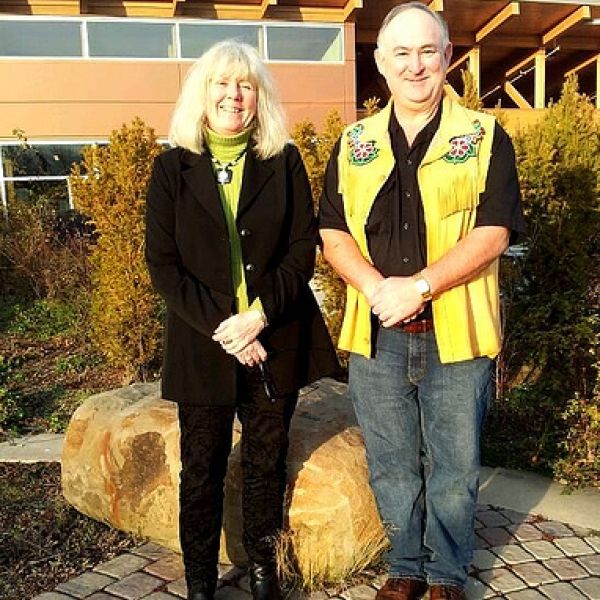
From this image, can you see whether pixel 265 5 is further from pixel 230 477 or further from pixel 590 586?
pixel 590 586

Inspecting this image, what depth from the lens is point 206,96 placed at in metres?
2.46

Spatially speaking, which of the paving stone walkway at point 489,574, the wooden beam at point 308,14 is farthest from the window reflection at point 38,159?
the paving stone walkway at point 489,574

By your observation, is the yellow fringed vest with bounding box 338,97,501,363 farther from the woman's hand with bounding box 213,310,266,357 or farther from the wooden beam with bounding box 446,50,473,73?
the wooden beam with bounding box 446,50,473,73

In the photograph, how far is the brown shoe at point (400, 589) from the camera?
2.82m

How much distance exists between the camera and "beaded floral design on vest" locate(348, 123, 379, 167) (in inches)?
99.9

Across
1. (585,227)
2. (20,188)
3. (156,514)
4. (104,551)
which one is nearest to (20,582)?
(104,551)

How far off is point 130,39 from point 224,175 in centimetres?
1343

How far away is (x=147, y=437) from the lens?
333 cm

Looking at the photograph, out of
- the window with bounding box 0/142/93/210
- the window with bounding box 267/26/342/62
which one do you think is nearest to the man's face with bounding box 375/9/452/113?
the window with bounding box 0/142/93/210

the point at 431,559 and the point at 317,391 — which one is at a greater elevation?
the point at 317,391

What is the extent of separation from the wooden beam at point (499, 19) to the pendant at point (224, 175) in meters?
16.4

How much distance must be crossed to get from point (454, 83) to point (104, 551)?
20.2m

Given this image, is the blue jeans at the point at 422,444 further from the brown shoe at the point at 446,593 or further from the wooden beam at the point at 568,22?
the wooden beam at the point at 568,22

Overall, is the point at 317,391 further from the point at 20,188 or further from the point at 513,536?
the point at 20,188
